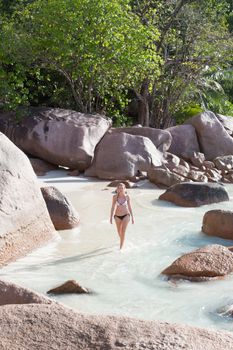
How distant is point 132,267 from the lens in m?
7.71

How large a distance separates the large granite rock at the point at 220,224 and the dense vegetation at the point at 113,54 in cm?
707

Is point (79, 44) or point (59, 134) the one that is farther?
point (79, 44)

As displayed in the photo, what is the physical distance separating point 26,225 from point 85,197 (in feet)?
14.7

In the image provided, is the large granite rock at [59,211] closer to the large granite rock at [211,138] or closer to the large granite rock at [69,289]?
the large granite rock at [69,289]

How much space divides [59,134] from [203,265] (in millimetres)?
8625

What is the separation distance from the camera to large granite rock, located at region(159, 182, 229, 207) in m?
12.1

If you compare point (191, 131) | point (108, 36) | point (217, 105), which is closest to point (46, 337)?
point (108, 36)

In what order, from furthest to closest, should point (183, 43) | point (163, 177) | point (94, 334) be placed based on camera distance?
point (183, 43) < point (163, 177) < point (94, 334)

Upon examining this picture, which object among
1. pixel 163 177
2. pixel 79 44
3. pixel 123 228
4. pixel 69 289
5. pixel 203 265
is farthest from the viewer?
pixel 79 44

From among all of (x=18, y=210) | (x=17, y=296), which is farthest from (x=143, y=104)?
(x=17, y=296)

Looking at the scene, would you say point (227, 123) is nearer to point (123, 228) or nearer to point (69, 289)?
point (123, 228)

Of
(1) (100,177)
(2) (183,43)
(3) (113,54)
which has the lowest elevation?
(1) (100,177)

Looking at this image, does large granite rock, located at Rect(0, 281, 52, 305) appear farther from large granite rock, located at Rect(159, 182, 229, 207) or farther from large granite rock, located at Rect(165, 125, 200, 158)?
large granite rock, located at Rect(165, 125, 200, 158)

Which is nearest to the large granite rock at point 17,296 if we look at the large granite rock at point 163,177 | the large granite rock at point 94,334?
the large granite rock at point 94,334
